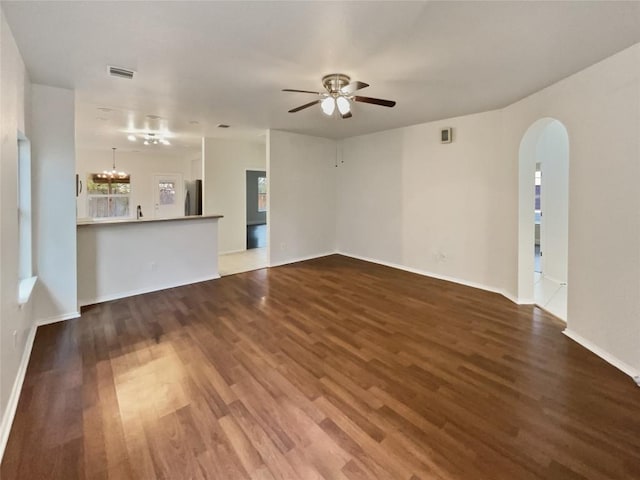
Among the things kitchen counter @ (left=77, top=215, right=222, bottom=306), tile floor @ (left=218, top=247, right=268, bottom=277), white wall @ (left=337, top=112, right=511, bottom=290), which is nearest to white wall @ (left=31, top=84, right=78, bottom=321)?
kitchen counter @ (left=77, top=215, right=222, bottom=306)

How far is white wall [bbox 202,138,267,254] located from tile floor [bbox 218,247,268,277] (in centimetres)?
37

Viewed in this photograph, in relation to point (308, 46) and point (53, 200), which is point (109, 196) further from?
point (308, 46)

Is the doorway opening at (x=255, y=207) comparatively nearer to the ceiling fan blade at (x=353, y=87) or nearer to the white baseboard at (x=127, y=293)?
the white baseboard at (x=127, y=293)

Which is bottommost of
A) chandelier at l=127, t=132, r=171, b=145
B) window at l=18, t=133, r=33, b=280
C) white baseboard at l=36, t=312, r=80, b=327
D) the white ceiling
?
white baseboard at l=36, t=312, r=80, b=327

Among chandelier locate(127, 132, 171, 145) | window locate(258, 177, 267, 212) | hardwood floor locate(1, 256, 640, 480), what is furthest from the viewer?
window locate(258, 177, 267, 212)

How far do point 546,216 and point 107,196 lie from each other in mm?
10759

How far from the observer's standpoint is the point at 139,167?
9531 millimetres

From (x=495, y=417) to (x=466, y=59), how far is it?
2761 millimetres

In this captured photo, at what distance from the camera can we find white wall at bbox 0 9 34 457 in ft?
6.30

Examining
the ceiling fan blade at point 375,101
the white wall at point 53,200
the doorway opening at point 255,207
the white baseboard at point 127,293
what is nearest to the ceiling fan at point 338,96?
the ceiling fan blade at point 375,101

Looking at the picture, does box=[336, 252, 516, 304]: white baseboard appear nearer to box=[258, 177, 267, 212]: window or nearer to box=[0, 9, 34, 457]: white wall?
box=[258, 177, 267, 212]: window

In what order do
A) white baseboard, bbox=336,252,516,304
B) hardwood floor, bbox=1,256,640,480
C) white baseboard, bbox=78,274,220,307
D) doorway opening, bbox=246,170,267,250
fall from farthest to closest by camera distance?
doorway opening, bbox=246,170,267,250, white baseboard, bbox=336,252,516,304, white baseboard, bbox=78,274,220,307, hardwood floor, bbox=1,256,640,480

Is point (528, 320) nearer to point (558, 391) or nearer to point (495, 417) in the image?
point (558, 391)

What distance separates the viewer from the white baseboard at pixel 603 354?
2.43 metres
